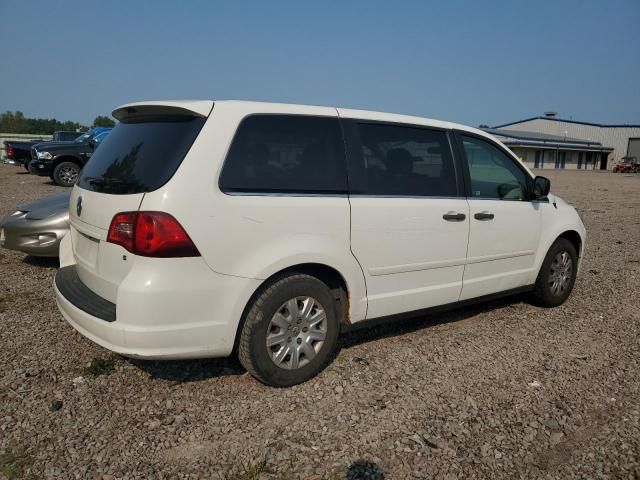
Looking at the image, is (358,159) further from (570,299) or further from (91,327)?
(570,299)

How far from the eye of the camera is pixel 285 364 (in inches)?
125

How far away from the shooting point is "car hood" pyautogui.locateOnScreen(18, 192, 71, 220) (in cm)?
533

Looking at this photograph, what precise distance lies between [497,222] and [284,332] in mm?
2177

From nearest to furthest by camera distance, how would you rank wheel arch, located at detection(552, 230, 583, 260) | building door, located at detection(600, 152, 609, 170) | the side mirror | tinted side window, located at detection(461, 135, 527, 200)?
tinted side window, located at detection(461, 135, 527, 200) < the side mirror < wheel arch, located at detection(552, 230, 583, 260) < building door, located at detection(600, 152, 609, 170)

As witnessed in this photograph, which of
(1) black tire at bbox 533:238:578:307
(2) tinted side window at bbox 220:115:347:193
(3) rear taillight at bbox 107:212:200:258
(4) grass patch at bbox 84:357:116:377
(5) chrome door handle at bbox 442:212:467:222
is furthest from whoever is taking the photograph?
(1) black tire at bbox 533:238:578:307

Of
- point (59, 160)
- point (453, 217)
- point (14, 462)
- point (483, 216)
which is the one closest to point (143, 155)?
point (14, 462)

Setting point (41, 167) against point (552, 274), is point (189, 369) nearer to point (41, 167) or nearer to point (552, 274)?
point (552, 274)

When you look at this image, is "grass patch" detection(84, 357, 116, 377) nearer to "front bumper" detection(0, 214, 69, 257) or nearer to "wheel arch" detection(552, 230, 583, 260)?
"front bumper" detection(0, 214, 69, 257)

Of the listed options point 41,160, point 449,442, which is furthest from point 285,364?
point 41,160

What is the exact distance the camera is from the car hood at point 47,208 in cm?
533

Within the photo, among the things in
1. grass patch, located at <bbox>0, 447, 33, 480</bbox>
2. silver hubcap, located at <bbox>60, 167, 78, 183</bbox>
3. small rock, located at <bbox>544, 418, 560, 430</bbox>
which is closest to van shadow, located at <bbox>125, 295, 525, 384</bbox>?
grass patch, located at <bbox>0, 447, 33, 480</bbox>

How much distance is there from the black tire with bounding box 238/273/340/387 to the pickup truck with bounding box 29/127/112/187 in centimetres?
1313

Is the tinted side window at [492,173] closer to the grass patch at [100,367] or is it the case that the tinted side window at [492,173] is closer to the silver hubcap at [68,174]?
the grass patch at [100,367]

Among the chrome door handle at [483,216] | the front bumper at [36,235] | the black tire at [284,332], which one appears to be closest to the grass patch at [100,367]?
the black tire at [284,332]
